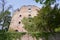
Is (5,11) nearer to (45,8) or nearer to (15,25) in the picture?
(45,8)

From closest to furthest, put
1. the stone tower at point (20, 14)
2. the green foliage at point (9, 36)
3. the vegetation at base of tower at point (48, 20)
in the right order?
the green foliage at point (9, 36)
the vegetation at base of tower at point (48, 20)
the stone tower at point (20, 14)

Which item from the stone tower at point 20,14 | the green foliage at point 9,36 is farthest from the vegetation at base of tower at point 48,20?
the stone tower at point 20,14

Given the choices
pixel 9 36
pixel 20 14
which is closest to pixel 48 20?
pixel 9 36

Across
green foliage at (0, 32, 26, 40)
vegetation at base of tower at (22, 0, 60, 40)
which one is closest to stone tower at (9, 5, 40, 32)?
vegetation at base of tower at (22, 0, 60, 40)

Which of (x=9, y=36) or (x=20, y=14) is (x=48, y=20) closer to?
(x=9, y=36)

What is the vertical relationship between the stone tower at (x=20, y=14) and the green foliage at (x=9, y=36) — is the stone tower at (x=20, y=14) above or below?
above

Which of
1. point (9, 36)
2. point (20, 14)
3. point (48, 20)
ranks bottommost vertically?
point (9, 36)

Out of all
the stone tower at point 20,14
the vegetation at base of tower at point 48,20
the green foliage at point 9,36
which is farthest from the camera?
the stone tower at point 20,14

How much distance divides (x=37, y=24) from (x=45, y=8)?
6.77ft

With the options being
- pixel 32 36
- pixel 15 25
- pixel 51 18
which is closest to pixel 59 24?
pixel 51 18

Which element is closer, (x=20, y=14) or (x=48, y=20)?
(x=48, y=20)

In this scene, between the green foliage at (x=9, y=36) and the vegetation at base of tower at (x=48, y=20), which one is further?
the vegetation at base of tower at (x=48, y=20)

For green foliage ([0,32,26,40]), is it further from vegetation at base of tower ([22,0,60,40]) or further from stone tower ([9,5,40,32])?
stone tower ([9,5,40,32])

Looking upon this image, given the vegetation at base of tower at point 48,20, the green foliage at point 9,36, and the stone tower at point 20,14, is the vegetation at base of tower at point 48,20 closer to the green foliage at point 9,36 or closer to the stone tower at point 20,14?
the green foliage at point 9,36
